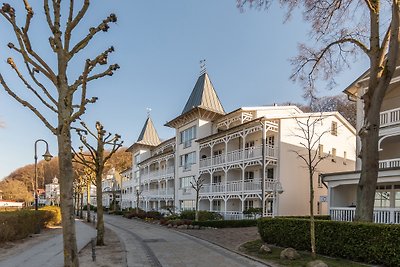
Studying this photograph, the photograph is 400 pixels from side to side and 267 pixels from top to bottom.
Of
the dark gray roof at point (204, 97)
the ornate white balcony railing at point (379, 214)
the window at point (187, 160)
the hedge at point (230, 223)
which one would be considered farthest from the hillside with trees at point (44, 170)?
the ornate white balcony railing at point (379, 214)

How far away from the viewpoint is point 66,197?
6.05 meters

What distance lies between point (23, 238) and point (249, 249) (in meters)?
13.0

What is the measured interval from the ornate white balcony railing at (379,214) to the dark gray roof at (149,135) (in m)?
46.6

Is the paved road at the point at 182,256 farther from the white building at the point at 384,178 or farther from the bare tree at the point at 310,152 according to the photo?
the white building at the point at 384,178

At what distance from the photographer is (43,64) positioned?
20.9 feet

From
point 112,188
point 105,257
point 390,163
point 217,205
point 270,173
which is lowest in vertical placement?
point 112,188

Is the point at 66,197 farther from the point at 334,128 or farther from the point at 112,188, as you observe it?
the point at 112,188

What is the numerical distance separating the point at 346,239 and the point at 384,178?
24.0 feet

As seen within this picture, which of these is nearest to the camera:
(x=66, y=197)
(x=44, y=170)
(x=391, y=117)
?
(x=66, y=197)

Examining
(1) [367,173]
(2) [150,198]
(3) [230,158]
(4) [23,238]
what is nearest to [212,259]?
(1) [367,173]

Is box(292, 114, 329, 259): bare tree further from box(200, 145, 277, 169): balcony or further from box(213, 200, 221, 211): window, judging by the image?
box(213, 200, 221, 211): window

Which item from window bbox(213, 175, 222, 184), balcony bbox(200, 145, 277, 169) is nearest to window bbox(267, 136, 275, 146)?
balcony bbox(200, 145, 277, 169)

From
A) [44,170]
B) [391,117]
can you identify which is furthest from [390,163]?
[44,170]

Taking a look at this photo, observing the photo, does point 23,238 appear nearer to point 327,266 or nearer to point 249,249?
point 249,249
